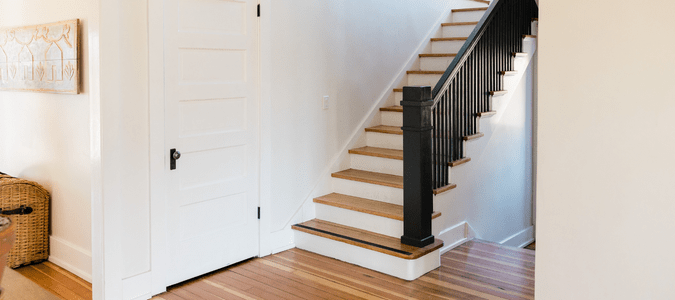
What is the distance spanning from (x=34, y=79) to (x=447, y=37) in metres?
3.96

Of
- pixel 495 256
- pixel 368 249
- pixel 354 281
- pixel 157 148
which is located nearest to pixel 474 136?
pixel 495 256

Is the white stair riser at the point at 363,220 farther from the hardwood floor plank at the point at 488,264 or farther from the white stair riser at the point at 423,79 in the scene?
the white stair riser at the point at 423,79

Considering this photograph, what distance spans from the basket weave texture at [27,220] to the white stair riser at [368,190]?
225 centimetres

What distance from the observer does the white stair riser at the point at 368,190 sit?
454 centimetres

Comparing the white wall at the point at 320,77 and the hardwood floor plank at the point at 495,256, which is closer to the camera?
the hardwood floor plank at the point at 495,256

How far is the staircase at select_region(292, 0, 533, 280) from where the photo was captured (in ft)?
13.1

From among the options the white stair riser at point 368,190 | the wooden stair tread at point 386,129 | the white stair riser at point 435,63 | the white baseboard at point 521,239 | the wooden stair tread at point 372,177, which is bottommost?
the white baseboard at point 521,239

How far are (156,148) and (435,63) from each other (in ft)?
10.4

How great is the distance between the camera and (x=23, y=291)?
145 cm

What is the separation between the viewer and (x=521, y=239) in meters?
6.17

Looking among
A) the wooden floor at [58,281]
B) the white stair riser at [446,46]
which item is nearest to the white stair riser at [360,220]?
the wooden floor at [58,281]

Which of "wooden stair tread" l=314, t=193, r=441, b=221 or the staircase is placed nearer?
the staircase

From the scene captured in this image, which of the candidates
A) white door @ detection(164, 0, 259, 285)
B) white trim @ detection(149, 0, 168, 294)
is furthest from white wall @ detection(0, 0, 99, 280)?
white door @ detection(164, 0, 259, 285)

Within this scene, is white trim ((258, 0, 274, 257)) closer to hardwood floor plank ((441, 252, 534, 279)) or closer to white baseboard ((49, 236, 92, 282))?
white baseboard ((49, 236, 92, 282))
